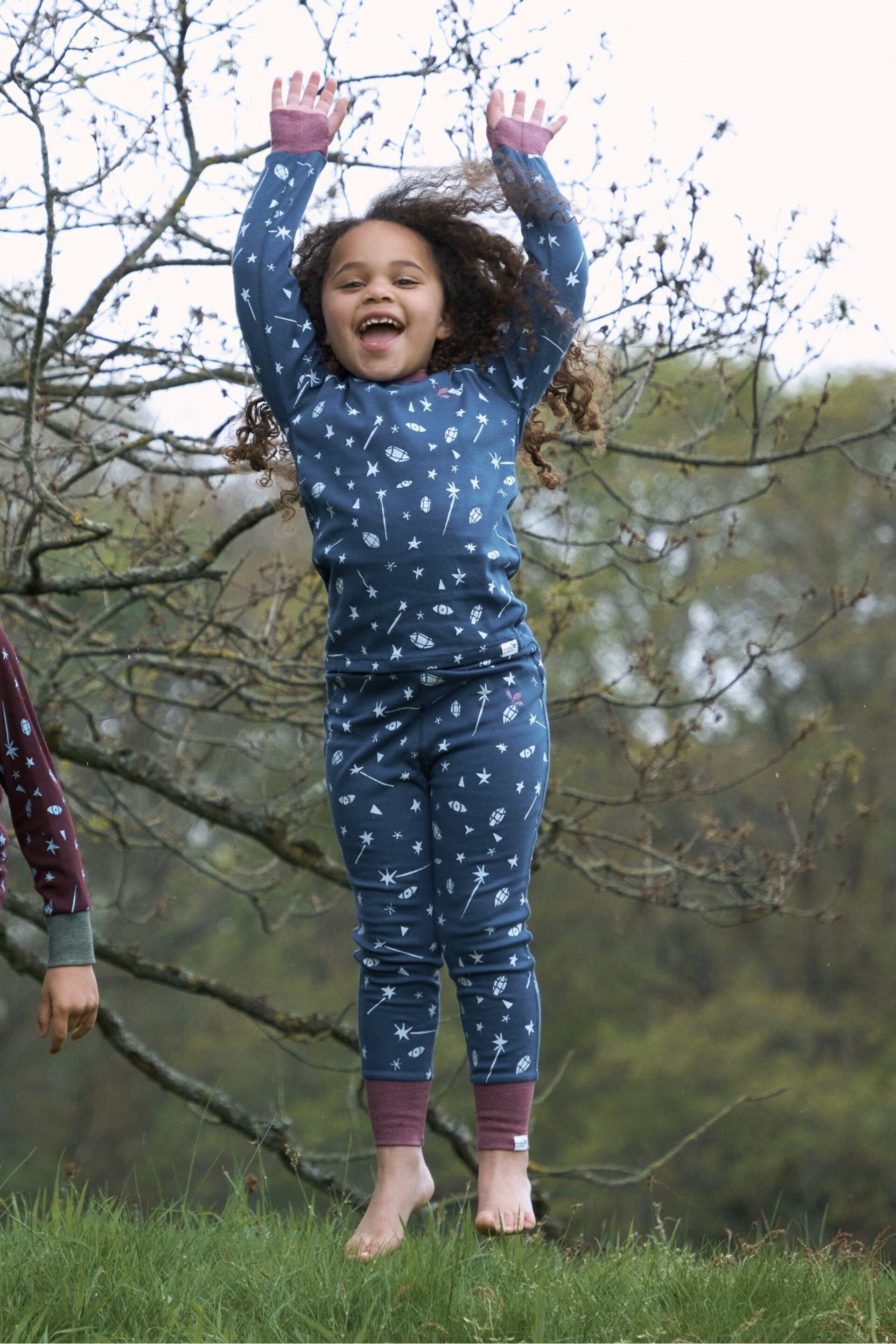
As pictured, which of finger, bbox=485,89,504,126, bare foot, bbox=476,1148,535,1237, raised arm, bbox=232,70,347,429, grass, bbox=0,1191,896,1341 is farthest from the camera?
finger, bbox=485,89,504,126

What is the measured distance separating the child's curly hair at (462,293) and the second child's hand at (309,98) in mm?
188

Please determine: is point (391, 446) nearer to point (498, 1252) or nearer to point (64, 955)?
point (64, 955)

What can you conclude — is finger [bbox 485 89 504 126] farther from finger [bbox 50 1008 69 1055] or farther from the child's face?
finger [bbox 50 1008 69 1055]

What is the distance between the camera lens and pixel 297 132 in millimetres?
2609

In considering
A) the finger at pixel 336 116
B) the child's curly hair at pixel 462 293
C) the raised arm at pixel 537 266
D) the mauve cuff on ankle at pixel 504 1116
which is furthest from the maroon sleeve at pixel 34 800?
the finger at pixel 336 116

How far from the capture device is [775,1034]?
16594mm

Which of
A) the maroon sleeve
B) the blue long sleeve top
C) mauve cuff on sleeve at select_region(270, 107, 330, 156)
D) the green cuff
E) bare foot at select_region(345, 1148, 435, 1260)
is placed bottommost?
bare foot at select_region(345, 1148, 435, 1260)

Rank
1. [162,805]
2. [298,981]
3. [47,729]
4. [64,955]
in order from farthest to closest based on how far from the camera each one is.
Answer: [298,981] → [162,805] → [47,729] → [64,955]

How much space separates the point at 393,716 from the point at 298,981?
639 inches

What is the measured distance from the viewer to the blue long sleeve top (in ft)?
7.91

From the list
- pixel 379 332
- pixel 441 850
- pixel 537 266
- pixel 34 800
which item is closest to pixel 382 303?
pixel 379 332

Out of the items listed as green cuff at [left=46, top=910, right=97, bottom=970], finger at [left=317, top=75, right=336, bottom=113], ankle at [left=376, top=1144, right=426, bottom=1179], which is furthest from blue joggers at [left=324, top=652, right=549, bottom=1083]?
finger at [left=317, top=75, right=336, bottom=113]

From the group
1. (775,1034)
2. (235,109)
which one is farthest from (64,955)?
(775,1034)

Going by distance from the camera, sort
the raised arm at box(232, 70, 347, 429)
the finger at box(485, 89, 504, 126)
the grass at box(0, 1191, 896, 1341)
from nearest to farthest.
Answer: the grass at box(0, 1191, 896, 1341), the raised arm at box(232, 70, 347, 429), the finger at box(485, 89, 504, 126)
